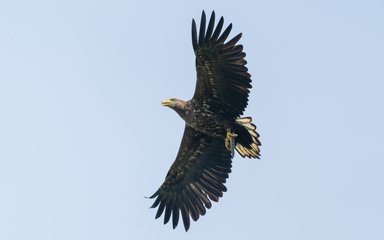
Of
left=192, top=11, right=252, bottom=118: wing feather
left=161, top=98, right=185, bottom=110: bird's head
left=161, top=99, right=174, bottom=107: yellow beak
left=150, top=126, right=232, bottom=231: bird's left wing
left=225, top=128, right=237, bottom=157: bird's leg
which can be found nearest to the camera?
left=192, top=11, right=252, bottom=118: wing feather

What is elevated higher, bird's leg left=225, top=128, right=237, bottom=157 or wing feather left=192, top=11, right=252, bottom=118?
wing feather left=192, top=11, right=252, bottom=118

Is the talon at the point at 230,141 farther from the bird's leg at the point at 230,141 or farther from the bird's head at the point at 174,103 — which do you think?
the bird's head at the point at 174,103

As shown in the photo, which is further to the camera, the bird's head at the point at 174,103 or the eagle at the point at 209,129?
the bird's head at the point at 174,103

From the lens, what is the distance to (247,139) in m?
24.5

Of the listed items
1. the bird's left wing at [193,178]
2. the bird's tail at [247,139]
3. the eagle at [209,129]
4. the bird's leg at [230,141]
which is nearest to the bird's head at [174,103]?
the eagle at [209,129]

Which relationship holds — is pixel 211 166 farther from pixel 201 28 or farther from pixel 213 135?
pixel 201 28

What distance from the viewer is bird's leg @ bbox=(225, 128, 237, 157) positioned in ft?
79.6

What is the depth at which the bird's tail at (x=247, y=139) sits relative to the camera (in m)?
24.3

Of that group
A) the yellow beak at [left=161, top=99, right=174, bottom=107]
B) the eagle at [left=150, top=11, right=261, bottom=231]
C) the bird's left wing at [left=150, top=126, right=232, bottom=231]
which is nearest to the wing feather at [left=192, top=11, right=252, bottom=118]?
the eagle at [left=150, top=11, right=261, bottom=231]

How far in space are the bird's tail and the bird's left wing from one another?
78 cm

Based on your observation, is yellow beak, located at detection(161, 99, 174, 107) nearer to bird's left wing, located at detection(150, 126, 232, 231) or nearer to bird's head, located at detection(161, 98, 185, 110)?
bird's head, located at detection(161, 98, 185, 110)

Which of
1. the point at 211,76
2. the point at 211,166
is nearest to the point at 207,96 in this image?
the point at 211,76

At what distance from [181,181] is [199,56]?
412 cm

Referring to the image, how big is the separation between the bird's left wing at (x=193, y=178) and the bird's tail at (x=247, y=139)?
0.78 metres
